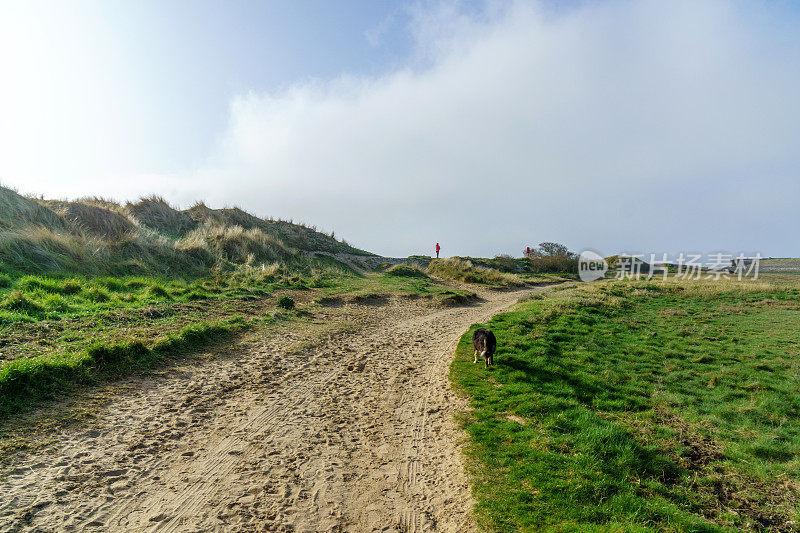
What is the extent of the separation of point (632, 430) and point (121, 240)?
902 inches

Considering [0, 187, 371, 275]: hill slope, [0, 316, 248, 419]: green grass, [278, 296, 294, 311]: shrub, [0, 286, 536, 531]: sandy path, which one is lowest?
[0, 286, 536, 531]: sandy path

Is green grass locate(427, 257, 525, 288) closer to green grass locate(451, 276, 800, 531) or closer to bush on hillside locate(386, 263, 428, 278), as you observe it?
bush on hillside locate(386, 263, 428, 278)

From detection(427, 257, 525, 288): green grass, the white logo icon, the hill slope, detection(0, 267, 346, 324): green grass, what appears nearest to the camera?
detection(0, 267, 346, 324): green grass

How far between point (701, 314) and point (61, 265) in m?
30.7

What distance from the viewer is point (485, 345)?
9.85 metres

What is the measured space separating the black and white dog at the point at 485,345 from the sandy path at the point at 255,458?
54.6 inches

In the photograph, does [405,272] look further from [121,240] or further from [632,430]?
[632,430]

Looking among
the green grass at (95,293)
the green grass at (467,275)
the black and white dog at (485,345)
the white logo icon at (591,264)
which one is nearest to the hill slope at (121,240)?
the green grass at (95,293)

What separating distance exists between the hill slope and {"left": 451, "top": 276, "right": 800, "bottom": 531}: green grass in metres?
16.1

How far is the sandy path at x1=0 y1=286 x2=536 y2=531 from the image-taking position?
165 inches

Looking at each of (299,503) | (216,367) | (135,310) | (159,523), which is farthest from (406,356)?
(135,310)

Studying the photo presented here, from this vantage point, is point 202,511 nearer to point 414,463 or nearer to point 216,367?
point 414,463

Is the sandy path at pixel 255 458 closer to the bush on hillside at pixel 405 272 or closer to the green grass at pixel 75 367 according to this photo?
the green grass at pixel 75 367

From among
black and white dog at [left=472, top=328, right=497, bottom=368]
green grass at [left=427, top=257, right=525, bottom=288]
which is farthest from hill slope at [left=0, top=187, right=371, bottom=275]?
black and white dog at [left=472, top=328, right=497, bottom=368]
